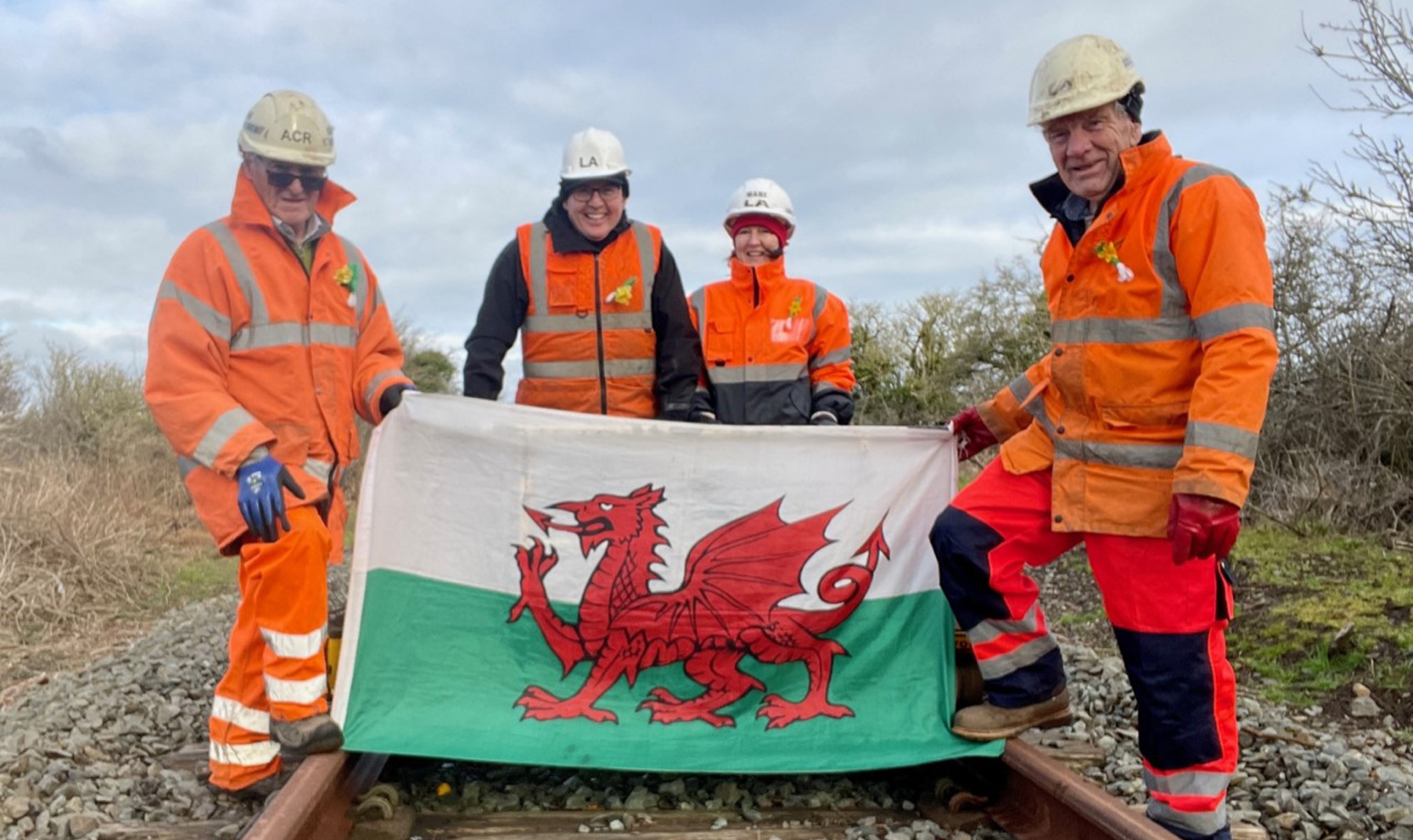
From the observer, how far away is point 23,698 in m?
5.71

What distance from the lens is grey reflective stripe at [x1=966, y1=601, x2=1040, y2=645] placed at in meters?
3.73

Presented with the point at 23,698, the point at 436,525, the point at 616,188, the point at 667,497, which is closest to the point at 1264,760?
the point at 667,497

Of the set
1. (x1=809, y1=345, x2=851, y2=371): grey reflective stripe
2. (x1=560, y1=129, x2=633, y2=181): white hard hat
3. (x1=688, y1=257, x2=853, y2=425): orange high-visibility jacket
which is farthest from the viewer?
(x1=809, y1=345, x2=851, y2=371): grey reflective stripe

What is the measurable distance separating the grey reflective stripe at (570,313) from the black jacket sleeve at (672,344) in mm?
68

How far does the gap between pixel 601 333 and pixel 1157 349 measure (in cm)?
270

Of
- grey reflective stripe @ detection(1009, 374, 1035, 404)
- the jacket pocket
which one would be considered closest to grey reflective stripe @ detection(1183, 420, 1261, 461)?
the jacket pocket

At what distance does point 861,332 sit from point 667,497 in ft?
71.1

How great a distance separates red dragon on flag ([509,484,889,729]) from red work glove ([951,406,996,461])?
22.7 inches

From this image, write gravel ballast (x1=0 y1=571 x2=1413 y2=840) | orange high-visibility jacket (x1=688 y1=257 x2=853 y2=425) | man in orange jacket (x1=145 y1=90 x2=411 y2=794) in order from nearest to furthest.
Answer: gravel ballast (x1=0 y1=571 x2=1413 y2=840), man in orange jacket (x1=145 y1=90 x2=411 y2=794), orange high-visibility jacket (x1=688 y1=257 x2=853 y2=425)

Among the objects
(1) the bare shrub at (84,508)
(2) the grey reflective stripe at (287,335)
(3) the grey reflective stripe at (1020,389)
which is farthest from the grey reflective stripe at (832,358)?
(1) the bare shrub at (84,508)

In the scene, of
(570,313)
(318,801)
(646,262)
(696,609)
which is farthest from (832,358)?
(318,801)

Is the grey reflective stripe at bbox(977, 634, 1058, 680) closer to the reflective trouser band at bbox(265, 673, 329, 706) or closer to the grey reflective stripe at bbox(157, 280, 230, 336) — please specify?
the reflective trouser band at bbox(265, 673, 329, 706)

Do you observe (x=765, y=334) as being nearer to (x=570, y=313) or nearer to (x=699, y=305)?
(x=699, y=305)

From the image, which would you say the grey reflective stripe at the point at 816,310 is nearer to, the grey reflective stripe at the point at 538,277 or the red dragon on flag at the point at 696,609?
the grey reflective stripe at the point at 538,277
